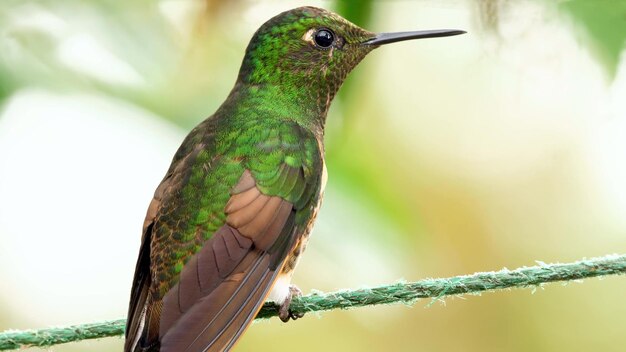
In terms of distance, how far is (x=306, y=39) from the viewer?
339 centimetres

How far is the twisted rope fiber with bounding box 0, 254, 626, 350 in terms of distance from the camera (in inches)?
80.7

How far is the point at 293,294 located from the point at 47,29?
6.25 feet

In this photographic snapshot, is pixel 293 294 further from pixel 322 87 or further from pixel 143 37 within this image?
pixel 143 37

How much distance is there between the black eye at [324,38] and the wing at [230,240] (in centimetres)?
42

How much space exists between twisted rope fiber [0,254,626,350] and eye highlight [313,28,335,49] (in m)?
1.12

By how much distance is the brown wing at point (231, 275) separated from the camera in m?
2.55

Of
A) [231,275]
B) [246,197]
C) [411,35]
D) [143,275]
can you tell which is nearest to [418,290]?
[231,275]

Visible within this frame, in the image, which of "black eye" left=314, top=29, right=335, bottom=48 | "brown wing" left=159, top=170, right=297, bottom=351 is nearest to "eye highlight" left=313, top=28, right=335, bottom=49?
"black eye" left=314, top=29, right=335, bottom=48

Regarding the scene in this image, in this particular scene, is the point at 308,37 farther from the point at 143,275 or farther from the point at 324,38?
the point at 143,275

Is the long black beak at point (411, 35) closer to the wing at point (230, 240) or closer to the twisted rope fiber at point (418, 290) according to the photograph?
the wing at point (230, 240)

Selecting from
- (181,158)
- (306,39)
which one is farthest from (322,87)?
(181,158)

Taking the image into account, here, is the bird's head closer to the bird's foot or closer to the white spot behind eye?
the white spot behind eye

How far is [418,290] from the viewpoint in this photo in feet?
7.30

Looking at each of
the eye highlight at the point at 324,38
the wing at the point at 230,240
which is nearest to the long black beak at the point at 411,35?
the eye highlight at the point at 324,38
